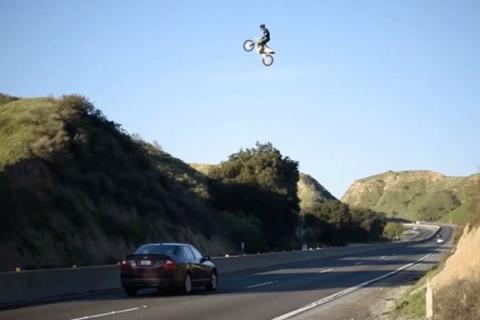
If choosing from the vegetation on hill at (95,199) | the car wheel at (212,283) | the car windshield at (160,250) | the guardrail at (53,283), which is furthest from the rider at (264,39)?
the vegetation on hill at (95,199)

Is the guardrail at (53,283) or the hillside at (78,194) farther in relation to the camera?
Answer: the hillside at (78,194)

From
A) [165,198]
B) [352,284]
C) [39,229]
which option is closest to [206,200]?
[165,198]

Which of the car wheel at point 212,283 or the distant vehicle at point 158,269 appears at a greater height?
the distant vehicle at point 158,269

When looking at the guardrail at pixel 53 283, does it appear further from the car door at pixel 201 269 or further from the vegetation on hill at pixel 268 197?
the vegetation on hill at pixel 268 197

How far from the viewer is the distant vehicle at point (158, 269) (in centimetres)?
2303

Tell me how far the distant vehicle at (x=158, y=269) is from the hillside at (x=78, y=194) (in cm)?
1467

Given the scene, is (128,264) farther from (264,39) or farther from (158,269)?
(264,39)

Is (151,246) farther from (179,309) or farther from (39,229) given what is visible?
(39,229)

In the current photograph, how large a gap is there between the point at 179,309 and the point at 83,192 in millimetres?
29701

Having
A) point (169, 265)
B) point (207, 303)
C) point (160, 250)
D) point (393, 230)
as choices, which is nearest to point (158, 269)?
point (169, 265)

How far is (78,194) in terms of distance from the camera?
46.9 metres

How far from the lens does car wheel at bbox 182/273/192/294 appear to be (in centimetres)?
2380

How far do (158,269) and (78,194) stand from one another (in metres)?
24.9

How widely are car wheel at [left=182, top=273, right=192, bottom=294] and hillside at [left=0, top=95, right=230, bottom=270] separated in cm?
1480
